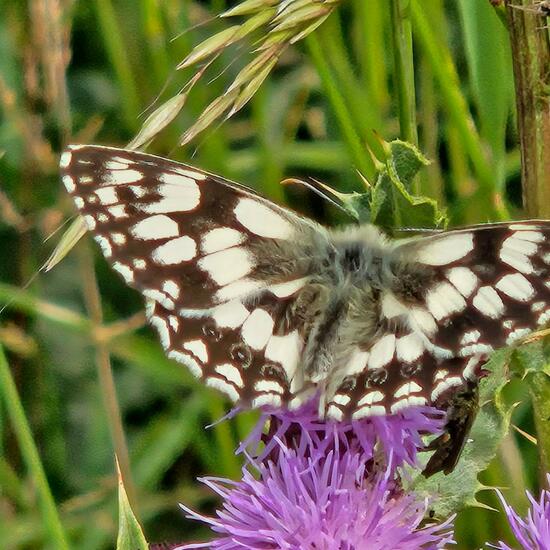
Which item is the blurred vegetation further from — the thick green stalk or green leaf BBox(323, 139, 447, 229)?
green leaf BBox(323, 139, 447, 229)

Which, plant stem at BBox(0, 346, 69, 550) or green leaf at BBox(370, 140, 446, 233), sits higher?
green leaf at BBox(370, 140, 446, 233)

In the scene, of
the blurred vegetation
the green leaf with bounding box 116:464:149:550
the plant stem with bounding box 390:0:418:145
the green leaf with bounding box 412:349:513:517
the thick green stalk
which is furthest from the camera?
the blurred vegetation

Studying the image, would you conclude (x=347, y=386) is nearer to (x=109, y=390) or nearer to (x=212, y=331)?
(x=212, y=331)

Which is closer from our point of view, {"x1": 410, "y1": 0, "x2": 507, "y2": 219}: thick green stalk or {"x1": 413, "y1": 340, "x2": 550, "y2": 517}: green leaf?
{"x1": 413, "y1": 340, "x2": 550, "y2": 517}: green leaf

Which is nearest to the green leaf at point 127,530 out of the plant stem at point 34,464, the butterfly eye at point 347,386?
the butterfly eye at point 347,386

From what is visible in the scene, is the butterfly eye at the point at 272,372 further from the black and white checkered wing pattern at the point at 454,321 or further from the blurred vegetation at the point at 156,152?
the blurred vegetation at the point at 156,152

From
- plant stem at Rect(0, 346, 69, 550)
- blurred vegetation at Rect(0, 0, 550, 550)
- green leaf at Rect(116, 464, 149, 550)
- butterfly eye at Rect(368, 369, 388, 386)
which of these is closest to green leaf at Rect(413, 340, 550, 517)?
butterfly eye at Rect(368, 369, 388, 386)

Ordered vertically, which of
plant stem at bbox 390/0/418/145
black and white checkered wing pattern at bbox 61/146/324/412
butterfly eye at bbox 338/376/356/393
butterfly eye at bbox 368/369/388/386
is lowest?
butterfly eye at bbox 338/376/356/393

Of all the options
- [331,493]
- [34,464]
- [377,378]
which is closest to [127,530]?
[331,493]
